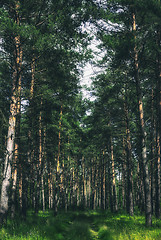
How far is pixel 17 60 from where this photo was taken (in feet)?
27.6

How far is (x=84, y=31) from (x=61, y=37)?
3.19ft

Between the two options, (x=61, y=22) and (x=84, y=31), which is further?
(x=84, y=31)

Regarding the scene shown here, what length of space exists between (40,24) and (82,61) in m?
2.25

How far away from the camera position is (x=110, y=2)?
27.0 feet

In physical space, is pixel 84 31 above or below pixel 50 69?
above

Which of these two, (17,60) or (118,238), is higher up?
(17,60)

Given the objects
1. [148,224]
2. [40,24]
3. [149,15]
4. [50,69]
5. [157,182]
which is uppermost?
[40,24]

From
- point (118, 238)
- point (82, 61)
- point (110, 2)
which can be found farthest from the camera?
point (82, 61)

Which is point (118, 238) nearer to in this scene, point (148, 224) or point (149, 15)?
point (148, 224)

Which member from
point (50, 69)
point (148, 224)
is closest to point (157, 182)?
point (148, 224)

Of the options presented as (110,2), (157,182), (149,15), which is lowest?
(157,182)

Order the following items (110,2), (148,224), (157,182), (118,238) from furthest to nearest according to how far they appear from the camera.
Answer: (157,182)
(110,2)
(148,224)
(118,238)

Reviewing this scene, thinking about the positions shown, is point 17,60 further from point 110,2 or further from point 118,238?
point 118,238

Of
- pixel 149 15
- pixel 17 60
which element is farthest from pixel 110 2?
pixel 17 60
